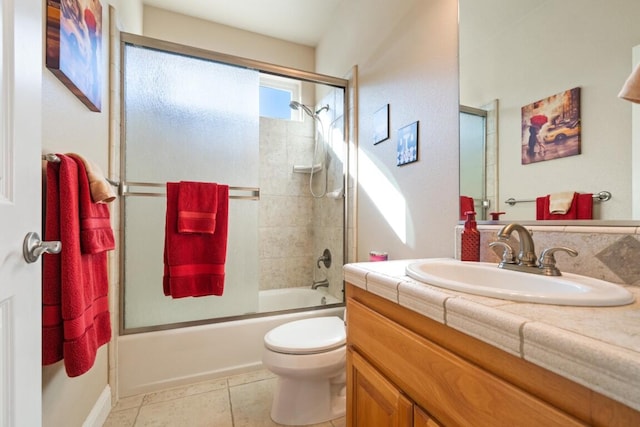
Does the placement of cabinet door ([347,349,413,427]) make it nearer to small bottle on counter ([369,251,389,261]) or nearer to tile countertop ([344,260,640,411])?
tile countertop ([344,260,640,411])

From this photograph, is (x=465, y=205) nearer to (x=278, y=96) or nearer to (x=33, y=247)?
(x=33, y=247)

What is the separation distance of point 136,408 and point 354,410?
1.26m

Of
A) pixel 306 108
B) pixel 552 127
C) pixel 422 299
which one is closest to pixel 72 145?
pixel 422 299

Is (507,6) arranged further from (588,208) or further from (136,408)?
(136,408)

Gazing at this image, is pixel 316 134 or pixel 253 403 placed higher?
pixel 316 134

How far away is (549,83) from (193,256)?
174 centimetres

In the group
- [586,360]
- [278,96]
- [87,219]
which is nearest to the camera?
[586,360]

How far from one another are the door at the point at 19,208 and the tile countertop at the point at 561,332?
2.71 feet

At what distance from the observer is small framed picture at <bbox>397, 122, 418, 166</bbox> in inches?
57.0

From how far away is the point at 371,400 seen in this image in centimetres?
84

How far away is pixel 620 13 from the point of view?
2.47 ft

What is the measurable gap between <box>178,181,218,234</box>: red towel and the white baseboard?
880 millimetres

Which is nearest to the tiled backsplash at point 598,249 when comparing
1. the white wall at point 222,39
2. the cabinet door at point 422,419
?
the cabinet door at point 422,419

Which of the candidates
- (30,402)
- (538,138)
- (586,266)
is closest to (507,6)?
(538,138)
